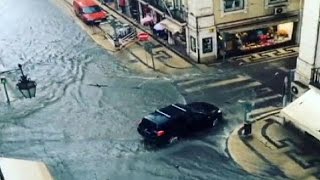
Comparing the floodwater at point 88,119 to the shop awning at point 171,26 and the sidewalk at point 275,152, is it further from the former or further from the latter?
the shop awning at point 171,26

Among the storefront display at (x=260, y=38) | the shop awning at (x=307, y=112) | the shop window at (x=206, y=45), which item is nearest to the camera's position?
the shop awning at (x=307, y=112)

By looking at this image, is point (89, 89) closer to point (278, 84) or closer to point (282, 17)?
point (278, 84)

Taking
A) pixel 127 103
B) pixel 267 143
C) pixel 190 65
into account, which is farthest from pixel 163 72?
pixel 267 143

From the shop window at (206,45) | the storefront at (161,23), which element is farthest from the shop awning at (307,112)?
the storefront at (161,23)

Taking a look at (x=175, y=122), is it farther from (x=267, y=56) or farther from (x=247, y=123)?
(x=267, y=56)

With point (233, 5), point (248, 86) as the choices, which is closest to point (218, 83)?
point (248, 86)

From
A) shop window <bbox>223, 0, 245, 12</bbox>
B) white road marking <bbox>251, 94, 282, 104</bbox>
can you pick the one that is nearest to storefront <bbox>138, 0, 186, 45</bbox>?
shop window <bbox>223, 0, 245, 12</bbox>

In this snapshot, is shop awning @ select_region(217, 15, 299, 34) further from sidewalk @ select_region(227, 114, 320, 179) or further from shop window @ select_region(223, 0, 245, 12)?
sidewalk @ select_region(227, 114, 320, 179)
